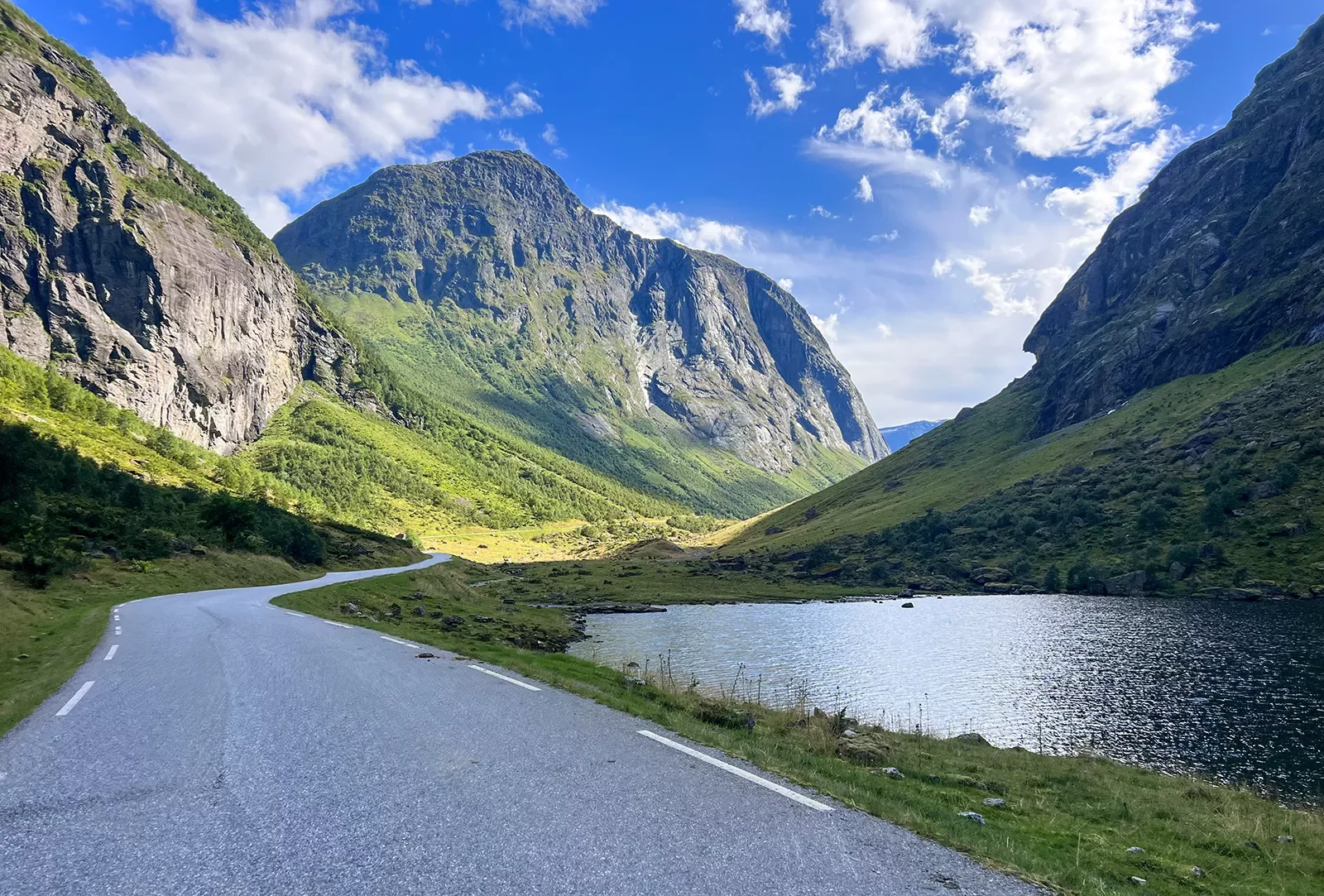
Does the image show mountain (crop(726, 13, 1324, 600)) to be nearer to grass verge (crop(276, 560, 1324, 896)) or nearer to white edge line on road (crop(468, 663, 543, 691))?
grass verge (crop(276, 560, 1324, 896))

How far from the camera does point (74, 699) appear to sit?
15.3m

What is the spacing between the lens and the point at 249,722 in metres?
13.0

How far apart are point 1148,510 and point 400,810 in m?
137

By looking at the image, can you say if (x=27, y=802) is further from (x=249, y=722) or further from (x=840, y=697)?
(x=840, y=697)

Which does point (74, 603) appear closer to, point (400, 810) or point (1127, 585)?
point (400, 810)

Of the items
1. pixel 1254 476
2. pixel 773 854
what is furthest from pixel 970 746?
pixel 1254 476

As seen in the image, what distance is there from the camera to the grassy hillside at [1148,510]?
92.5 metres

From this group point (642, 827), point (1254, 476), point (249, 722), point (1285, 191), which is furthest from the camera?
point (1285, 191)

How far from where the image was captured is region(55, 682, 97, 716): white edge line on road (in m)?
14.0

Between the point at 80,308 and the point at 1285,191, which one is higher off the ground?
the point at 1285,191

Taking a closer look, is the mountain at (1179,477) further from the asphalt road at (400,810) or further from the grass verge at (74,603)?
the grass verge at (74,603)

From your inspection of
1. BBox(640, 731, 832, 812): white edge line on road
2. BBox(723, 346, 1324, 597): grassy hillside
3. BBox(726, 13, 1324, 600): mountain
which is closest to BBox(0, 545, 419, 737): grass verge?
BBox(640, 731, 832, 812): white edge line on road

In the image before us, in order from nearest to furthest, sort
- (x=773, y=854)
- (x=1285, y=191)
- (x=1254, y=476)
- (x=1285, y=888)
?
(x=773, y=854)
(x=1285, y=888)
(x=1254, y=476)
(x=1285, y=191)

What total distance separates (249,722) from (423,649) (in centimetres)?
1292
